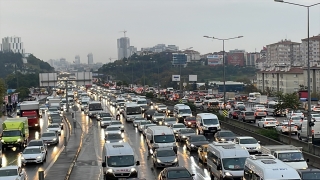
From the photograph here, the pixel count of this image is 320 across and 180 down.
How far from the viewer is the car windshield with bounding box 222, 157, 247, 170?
22516 millimetres

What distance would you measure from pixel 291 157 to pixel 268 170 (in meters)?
7.33

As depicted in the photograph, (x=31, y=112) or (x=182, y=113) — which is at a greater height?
(x=31, y=112)

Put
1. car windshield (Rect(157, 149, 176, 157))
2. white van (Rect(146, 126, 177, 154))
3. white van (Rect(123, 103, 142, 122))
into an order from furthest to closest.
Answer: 1. white van (Rect(123, 103, 142, 122))
2. white van (Rect(146, 126, 177, 154))
3. car windshield (Rect(157, 149, 176, 157))

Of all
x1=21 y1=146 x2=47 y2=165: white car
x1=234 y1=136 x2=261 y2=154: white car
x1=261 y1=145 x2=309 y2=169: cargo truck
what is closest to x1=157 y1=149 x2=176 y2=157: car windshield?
x1=234 y1=136 x2=261 y2=154: white car

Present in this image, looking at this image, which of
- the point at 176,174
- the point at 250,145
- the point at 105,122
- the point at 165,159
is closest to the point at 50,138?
the point at 105,122

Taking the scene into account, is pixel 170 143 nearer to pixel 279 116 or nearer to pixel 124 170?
pixel 124 170

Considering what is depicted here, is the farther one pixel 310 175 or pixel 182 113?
pixel 182 113

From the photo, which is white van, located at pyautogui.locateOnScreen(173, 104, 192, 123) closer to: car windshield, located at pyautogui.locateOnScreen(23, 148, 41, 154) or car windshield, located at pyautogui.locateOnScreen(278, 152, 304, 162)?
car windshield, located at pyautogui.locateOnScreen(23, 148, 41, 154)

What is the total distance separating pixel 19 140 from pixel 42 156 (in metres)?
9.21

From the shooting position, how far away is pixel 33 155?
104 ft

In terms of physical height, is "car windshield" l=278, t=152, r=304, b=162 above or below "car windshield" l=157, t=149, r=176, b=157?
above

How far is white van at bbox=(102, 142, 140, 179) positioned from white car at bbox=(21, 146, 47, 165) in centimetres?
780

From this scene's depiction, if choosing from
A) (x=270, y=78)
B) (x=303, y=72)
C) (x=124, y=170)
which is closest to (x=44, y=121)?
(x=124, y=170)

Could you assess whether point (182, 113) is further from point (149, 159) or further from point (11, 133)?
point (149, 159)
